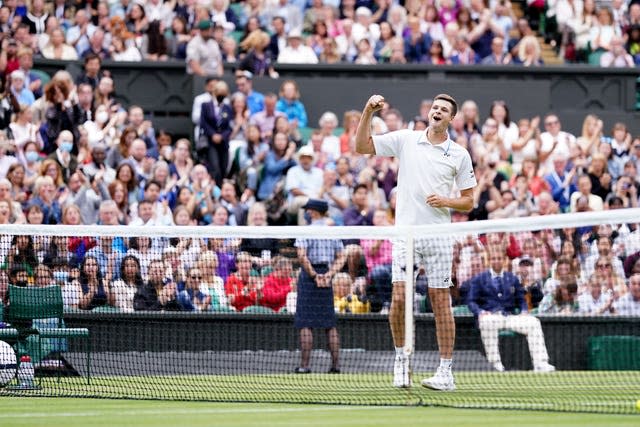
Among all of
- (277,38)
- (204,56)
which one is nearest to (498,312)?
(204,56)

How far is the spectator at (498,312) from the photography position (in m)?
13.8

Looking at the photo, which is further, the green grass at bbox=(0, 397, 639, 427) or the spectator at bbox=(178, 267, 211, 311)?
the spectator at bbox=(178, 267, 211, 311)

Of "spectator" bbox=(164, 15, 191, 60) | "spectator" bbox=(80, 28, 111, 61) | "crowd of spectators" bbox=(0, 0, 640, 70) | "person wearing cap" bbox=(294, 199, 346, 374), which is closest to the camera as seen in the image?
"person wearing cap" bbox=(294, 199, 346, 374)

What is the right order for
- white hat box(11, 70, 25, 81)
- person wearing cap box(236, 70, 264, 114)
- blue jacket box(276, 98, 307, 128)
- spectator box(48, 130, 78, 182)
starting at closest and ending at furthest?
spectator box(48, 130, 78, 182) < white hat box(11, 70, 25, 81) < person wearing cap box(236, 70, 264, 114) < blue jacket box(276, 98, 307, 128)

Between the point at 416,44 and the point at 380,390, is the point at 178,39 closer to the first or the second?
the point at 416,44

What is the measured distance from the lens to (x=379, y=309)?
15125 millimetres

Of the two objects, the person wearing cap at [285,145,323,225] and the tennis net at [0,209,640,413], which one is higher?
the person wearing cap at [285,145,323,225]

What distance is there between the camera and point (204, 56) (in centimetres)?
2298

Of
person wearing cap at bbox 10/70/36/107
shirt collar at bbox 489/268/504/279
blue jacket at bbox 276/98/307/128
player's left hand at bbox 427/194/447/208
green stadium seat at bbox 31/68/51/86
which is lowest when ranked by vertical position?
shirt collar at bbox 489/268/504/279

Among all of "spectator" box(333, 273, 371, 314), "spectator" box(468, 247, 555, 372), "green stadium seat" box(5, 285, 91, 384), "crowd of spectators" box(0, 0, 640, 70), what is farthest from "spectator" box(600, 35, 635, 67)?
"green stadium seat" box(5, 285, 91, 384)

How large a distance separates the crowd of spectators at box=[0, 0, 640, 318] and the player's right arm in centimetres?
261

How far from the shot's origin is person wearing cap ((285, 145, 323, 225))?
19.9m

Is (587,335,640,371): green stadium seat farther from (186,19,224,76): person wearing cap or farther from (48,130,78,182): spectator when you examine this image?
(186,19,224,76): person wearing cap

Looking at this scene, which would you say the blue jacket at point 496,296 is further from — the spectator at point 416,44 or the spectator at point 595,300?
the spectator at point 416,44
